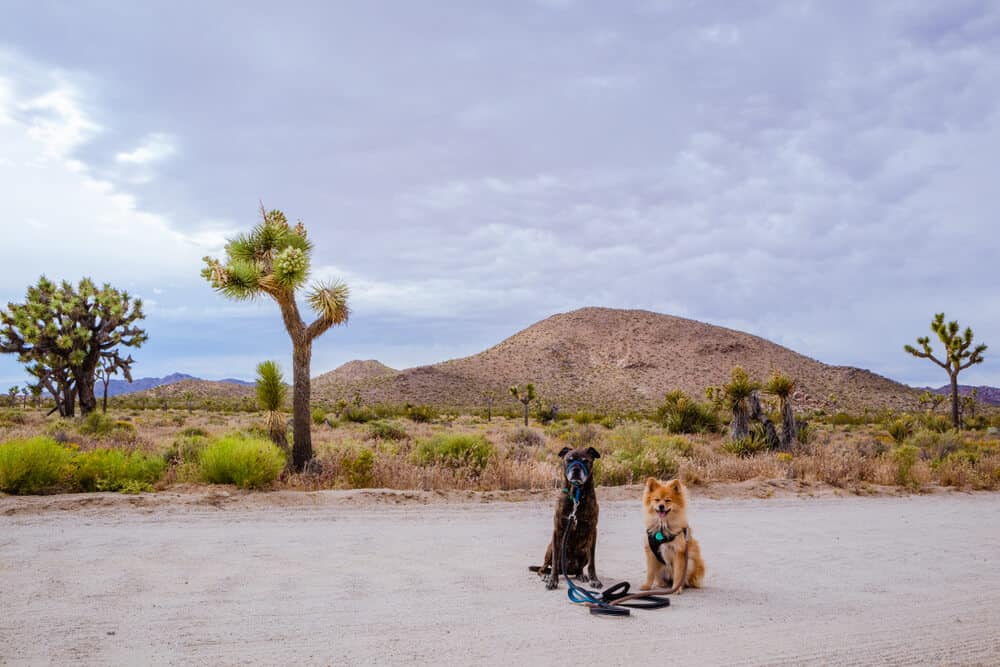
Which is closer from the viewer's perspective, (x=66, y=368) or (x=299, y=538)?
(x=299, y=538)

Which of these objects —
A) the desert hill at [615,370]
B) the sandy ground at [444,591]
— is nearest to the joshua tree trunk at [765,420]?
the sandy ground at [444,591]

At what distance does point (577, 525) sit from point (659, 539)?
2.35ft

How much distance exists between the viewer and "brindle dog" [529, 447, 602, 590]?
18.8 feet

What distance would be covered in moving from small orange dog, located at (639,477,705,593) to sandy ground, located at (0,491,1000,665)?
0.86 feet

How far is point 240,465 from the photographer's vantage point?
1273 cm

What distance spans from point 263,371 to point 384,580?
1212 cm

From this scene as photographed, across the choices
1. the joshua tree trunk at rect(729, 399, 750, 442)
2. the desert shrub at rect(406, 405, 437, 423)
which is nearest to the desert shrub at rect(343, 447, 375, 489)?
the joshua tree trunk at rect(729, 399, 750, 442)

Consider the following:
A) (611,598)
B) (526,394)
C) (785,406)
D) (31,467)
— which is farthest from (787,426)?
(526,394)

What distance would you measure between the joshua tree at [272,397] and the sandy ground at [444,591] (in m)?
6.78

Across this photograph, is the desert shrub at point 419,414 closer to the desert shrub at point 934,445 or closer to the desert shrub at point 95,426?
the desert shrub at point 95,426

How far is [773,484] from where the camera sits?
14195 mm

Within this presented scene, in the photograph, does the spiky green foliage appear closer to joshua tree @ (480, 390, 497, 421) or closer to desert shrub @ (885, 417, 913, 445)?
joshua tree @ (480, 390, 497, 421)

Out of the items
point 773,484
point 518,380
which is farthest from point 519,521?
point 518,380

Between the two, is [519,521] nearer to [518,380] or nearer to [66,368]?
[66,368]
